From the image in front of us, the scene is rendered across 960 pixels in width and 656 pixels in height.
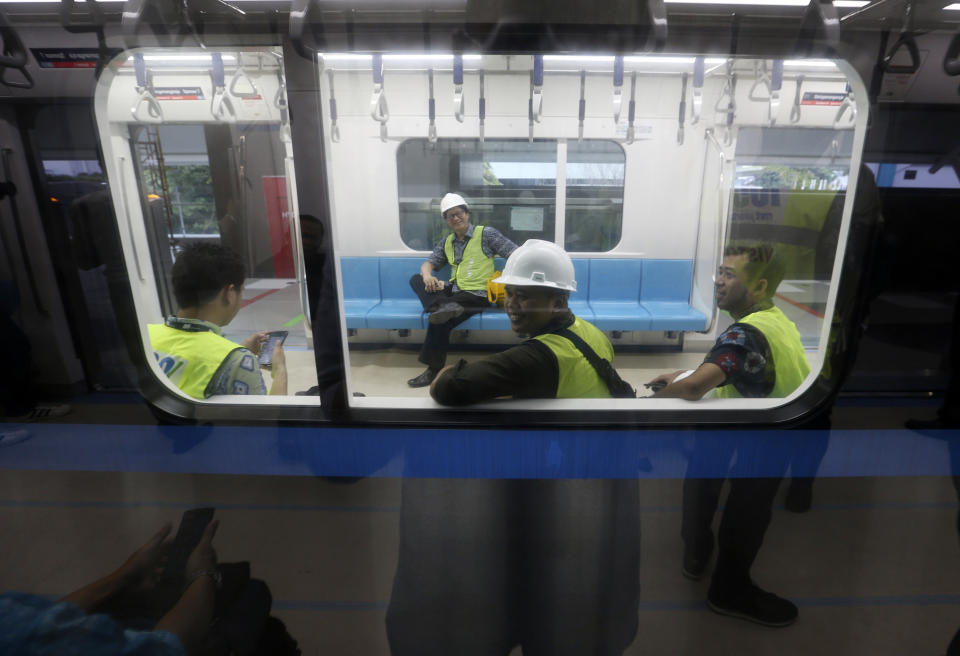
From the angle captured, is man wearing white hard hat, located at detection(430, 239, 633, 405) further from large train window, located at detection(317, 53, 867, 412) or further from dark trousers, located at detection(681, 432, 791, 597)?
dark trousers, located at detection(681, 432, 791, 597)

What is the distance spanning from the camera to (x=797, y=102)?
1697mm

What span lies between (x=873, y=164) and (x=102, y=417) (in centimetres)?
242

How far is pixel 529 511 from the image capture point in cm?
149

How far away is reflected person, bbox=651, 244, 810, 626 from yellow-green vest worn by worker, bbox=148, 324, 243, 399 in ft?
4.96

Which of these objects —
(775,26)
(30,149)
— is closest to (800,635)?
(775,26)

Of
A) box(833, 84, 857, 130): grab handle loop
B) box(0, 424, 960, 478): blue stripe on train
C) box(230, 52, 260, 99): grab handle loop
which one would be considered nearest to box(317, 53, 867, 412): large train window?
box(833, 84, 857, 130): grab handle loop

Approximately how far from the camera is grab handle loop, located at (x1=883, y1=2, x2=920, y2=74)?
1.19 meters

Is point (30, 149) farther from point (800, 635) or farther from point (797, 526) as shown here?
point (800, 635)

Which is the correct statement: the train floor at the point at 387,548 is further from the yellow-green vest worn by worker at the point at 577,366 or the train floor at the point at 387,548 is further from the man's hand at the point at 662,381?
the man's hand at the point at 662,381

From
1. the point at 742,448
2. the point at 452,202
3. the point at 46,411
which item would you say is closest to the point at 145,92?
the point at 46,411

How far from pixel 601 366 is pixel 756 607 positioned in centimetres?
107

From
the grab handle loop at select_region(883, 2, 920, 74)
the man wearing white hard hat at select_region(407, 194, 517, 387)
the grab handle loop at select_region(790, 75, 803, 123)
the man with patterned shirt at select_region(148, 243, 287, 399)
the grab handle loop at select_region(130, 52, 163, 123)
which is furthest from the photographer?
the man wearing white hard hat at select_region(407, 194, 517, 387)

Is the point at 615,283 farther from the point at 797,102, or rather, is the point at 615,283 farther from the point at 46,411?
the point at 46,411

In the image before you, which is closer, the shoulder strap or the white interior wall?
the shoulder strap
